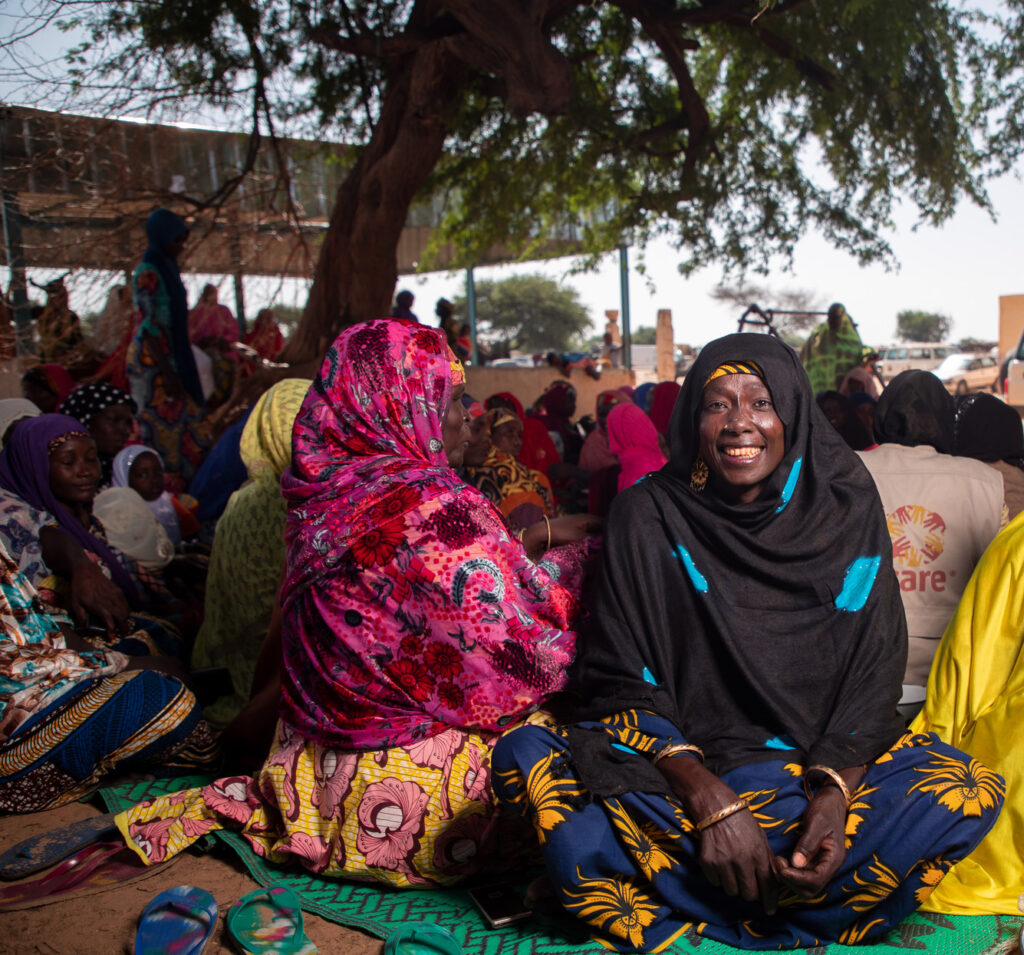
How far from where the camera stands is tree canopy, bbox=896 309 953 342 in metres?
59.4

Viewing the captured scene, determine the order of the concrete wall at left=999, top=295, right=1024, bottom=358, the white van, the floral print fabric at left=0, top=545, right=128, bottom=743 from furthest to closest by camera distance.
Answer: the white van → the concrete wall at left=999, top=295, right=1024, bottom=358 → the floral print fabric at left=0, top=545, right=128, bottom=743

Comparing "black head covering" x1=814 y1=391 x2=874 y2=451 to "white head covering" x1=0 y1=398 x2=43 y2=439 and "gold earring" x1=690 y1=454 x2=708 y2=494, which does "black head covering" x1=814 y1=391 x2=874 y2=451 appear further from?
"white head covering" x1=0 y1=398 x2=43 y2=439

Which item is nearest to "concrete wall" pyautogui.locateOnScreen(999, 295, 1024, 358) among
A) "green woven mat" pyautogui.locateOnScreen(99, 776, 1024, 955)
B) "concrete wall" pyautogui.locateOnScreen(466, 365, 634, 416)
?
"concrete wall" pyautogui.locateOnScreen(466, 365, 634, 416)

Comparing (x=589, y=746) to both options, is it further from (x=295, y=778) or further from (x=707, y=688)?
(x=295, y=778)

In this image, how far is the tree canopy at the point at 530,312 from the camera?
178 feet

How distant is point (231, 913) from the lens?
2.45m

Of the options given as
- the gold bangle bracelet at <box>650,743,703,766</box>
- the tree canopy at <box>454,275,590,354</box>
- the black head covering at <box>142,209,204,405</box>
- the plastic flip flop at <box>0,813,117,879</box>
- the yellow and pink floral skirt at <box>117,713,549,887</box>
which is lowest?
the plastic flip flop at <box>0,813,117,879</box>

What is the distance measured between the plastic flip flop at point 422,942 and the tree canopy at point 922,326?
62654 mm

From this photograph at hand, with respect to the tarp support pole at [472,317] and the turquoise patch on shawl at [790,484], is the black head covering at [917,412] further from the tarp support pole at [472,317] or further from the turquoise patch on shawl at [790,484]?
the tarp support pole at [472,317]

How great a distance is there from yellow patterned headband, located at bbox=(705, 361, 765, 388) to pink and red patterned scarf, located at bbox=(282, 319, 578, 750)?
723 mm

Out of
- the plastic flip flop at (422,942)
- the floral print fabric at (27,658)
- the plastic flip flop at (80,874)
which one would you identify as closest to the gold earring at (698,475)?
the plastic flip flop at (422,942)

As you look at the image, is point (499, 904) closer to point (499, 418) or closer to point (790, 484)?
point (790, 484)

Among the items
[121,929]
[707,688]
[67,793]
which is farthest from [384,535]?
[67,793]

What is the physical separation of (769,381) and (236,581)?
88.4 inches
